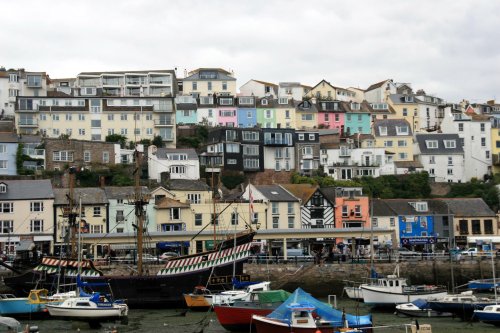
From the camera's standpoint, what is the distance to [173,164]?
265 feet

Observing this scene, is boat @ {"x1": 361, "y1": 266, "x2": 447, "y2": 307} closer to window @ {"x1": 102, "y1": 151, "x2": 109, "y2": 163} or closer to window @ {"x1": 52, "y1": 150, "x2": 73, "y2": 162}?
window @ {"x1": 102, "y1": 151, "x2": 109, "y2": 163}

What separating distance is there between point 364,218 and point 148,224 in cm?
1882

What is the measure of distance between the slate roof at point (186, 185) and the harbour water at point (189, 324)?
2707 centimetres

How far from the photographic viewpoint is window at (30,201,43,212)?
220ft

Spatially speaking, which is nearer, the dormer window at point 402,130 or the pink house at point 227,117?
the dormer window at point 402,130

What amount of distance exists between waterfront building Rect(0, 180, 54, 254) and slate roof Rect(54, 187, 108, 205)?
3.26ft

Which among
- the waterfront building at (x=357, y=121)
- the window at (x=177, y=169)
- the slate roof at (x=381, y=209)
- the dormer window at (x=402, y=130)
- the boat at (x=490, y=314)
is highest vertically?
the waterfront building at (x=357, y=121)

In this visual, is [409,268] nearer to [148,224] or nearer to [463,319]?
[463,319]

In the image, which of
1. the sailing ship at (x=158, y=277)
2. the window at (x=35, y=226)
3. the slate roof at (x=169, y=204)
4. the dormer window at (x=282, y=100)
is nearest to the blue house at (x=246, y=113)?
the dormer window at (x=282, y=100)

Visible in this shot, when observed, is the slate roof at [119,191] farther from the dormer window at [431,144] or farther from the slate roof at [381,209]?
the dormer window at [431,144]

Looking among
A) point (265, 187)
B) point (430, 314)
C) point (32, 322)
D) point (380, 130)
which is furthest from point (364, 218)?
point (32, 322)

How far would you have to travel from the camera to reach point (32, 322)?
4331 centimetres

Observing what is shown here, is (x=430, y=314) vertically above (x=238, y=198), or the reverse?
(x=238, y=198)

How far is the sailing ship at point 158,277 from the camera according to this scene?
50344 millimetres
